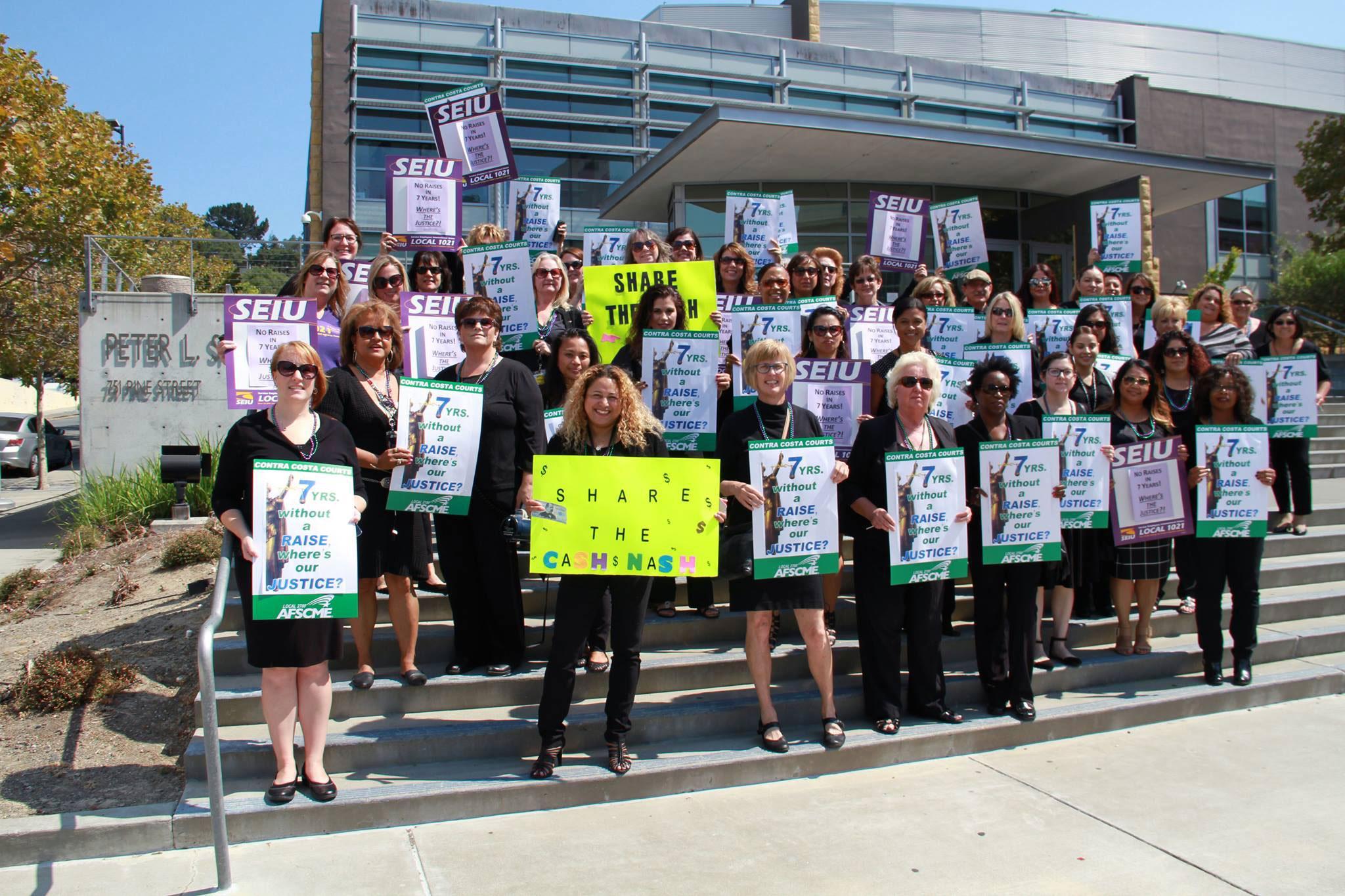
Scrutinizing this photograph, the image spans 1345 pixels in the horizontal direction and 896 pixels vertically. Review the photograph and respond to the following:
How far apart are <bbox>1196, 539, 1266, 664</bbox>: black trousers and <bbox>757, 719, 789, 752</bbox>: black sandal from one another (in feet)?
10.6

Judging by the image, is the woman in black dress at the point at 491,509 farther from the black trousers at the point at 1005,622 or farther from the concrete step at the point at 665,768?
the black trousers at the point at 1005,622

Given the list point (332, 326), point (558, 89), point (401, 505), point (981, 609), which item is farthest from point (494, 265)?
point (558, 89)

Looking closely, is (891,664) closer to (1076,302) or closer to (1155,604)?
(1155,604)

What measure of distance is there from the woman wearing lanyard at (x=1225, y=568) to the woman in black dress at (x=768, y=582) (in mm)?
2933

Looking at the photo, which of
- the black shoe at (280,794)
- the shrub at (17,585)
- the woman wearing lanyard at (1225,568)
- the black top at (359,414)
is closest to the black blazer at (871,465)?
the woman wearing lanyard at (1225,568)

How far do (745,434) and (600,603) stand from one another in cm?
123

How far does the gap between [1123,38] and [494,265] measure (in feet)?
162

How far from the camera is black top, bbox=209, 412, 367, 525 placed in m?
4.41

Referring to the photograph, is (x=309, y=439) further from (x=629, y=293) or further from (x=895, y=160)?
(x=895, y=160)

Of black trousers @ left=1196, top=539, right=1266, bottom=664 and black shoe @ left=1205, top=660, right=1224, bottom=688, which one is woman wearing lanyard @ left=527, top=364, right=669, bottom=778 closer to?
black trousers @ left=1196, top=539, right=1266, bottom=664

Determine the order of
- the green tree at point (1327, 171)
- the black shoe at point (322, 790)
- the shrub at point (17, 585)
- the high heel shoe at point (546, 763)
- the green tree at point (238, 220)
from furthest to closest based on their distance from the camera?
the green tree at point (238, 220) → the green tree at point (1327, 171) → the shrub at point (17, 585) → the high heel shoe at point (546, 763) → the black shoe at point (322, 790)

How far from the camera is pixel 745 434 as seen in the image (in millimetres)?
5219

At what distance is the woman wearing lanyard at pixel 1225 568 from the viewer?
6.33 m

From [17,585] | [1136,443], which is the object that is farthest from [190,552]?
[1136,443]
